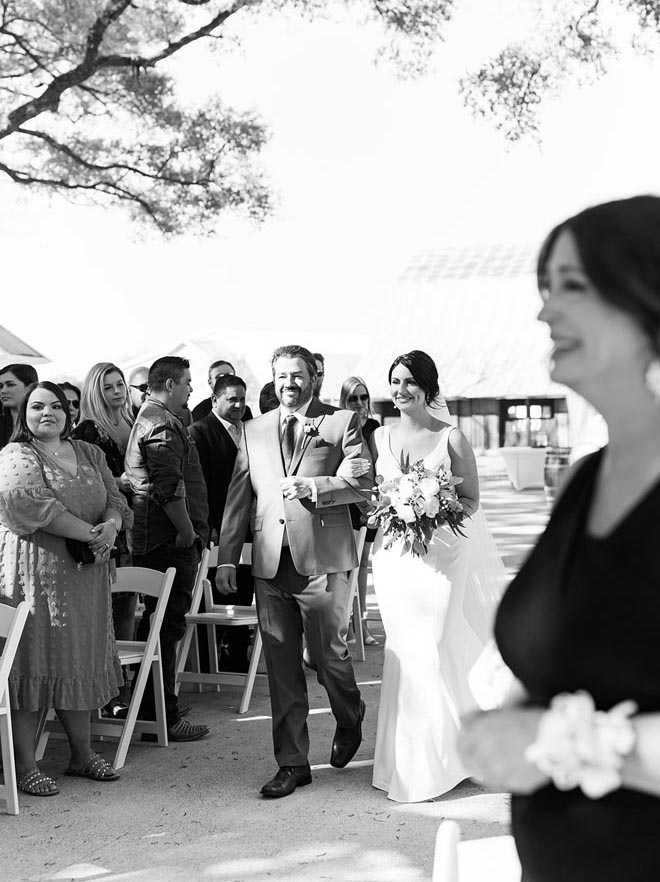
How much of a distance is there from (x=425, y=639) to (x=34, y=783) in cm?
200

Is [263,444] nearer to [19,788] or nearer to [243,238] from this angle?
[19,788]

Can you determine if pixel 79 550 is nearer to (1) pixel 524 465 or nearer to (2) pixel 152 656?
(2) pixel 152 656

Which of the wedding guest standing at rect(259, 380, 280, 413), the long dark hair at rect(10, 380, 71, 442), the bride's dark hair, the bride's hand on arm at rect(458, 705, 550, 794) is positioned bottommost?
the bride's hand on arm at rect(458, 705, 550, 794)

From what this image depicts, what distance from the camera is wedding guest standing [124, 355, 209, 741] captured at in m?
6.62

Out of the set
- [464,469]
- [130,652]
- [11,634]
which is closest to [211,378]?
[130,652]

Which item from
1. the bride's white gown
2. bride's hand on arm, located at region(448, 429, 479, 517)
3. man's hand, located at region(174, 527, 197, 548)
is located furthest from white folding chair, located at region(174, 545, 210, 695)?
bride's hand on arm, located at region(448, 429, 479, 517)

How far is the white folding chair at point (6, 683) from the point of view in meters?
5.05

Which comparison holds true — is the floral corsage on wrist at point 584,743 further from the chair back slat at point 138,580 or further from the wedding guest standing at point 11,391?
the wedding guest standing at point 11,391

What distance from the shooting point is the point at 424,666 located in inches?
221

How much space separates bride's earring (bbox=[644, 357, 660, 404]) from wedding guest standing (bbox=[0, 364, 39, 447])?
6666mm

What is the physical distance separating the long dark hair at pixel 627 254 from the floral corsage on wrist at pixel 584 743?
1.31ft

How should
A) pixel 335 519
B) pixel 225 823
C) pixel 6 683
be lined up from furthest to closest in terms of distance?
pixel 335 519, pixel 225 823, pixel 6 683

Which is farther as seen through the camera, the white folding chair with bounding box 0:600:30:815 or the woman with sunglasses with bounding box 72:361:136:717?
the woman with sunglasses with bounding box 72:361:136:717

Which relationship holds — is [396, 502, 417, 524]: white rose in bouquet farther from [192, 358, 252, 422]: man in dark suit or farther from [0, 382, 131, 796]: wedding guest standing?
[192, 358, 252, 422]: man in dark suit
